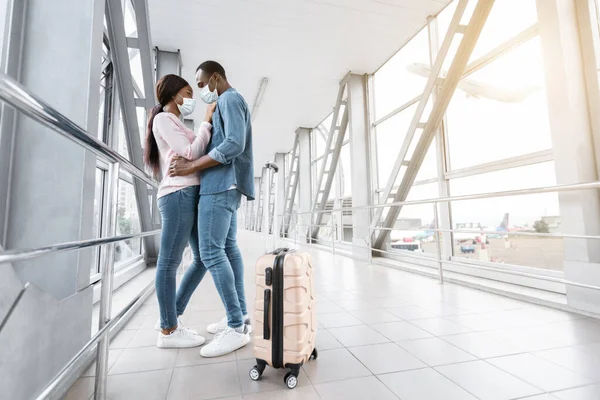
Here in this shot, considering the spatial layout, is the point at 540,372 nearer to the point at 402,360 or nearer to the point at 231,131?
the point at 402,360

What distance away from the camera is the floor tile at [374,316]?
1590 mm

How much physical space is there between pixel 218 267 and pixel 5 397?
641mm

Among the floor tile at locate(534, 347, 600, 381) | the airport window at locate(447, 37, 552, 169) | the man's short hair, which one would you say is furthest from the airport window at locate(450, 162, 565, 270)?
the man's short hair

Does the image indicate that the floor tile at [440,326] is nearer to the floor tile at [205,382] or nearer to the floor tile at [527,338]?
the floor tile at [527,338]

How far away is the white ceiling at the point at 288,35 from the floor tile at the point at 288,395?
3706mm

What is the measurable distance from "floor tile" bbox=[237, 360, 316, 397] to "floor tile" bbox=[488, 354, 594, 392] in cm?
73

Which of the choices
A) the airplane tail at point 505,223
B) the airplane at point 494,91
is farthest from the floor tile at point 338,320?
the airplane at point 494,91

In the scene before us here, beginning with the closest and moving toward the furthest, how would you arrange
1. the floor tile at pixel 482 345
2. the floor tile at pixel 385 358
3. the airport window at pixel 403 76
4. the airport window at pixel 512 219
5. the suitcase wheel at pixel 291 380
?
the suitcase wheel at pixel 291 380 → the floor tile at pixel 385 358 → the floor tile at pixel 482 345 → the airport window at pixel 512 219 → the airport window at pixel 403 76

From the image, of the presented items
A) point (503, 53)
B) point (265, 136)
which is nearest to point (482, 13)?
point (503, 53)

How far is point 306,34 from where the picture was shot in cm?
387

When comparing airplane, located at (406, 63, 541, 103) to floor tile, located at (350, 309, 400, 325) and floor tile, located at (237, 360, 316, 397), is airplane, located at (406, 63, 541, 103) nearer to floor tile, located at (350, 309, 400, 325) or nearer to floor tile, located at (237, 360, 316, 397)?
floor tile, located at (350, 309, 400, 325)

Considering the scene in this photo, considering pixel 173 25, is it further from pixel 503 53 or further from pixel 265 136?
pixel 265 136

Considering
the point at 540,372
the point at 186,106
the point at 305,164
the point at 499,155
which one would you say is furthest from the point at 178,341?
the point at 305,164

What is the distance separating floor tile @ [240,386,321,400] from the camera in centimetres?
89
